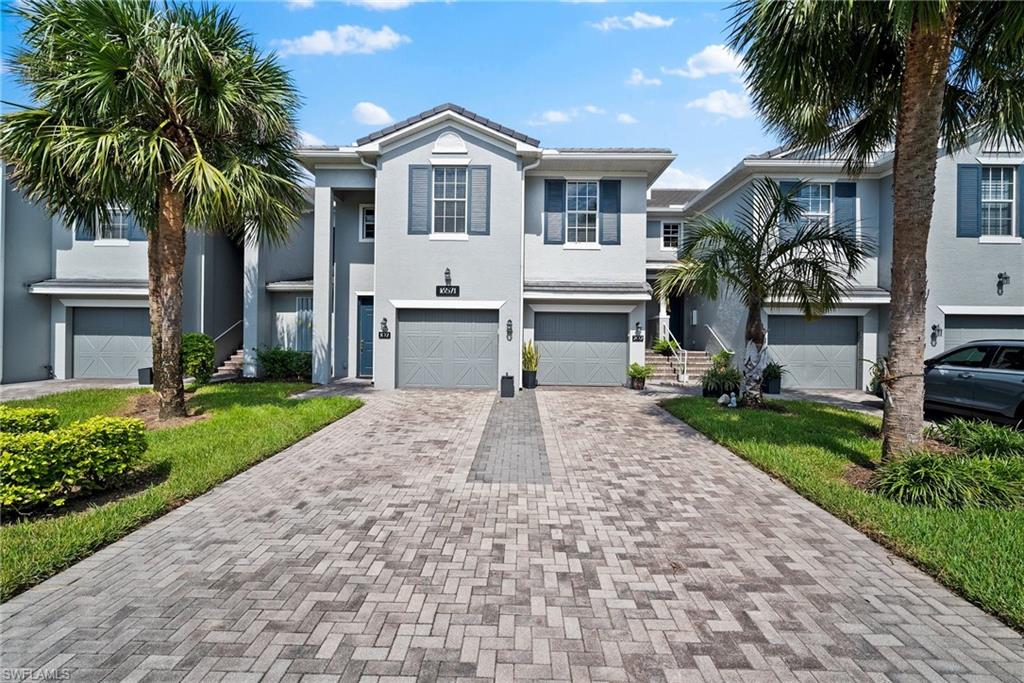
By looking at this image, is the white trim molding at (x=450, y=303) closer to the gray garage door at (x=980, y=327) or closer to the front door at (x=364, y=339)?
the front door at (x=364, y=339)

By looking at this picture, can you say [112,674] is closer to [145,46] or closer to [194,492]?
[194,492]

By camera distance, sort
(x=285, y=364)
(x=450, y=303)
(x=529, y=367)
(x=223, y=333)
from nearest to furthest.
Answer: (x=450, y=303) → (x=529, y=367) → (x=285, y=364) → (x=223, y=333)

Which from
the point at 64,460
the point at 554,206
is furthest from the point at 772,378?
the point at 64,460

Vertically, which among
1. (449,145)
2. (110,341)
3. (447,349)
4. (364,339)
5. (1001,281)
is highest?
(449,145)

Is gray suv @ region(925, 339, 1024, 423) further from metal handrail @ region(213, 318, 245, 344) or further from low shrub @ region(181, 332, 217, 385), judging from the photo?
metal handrail @ region(213, 318, 245, 344)

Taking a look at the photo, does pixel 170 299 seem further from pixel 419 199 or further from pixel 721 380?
pixel 721 380

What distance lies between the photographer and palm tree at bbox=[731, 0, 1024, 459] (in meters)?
5.96

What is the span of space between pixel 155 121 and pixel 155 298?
11.9 ft

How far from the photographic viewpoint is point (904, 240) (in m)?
6.54

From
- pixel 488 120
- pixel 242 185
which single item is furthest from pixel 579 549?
pixel 488 120

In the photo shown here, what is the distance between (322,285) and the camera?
1534 centimetres

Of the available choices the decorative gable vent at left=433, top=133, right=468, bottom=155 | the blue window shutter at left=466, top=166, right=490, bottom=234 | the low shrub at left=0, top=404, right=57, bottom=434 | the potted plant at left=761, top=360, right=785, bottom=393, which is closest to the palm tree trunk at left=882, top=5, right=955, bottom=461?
the potted plant at left=761, top=360, right=785, bottom=393

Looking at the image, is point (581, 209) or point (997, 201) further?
point (581, 209)

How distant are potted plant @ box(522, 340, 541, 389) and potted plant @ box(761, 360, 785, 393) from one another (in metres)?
6.66
